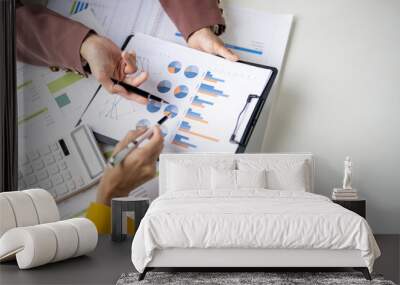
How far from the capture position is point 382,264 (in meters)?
5.31

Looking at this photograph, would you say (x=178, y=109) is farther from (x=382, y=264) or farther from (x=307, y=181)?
(x=382, y=264)

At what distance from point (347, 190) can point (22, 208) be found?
10.2 feet

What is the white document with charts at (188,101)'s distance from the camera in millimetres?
6734

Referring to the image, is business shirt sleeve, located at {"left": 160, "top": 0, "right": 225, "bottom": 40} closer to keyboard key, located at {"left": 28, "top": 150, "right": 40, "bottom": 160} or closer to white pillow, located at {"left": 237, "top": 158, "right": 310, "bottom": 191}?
white pillow, located at {"left": 237, "top": 158, "right": 310, "bottom": 191}

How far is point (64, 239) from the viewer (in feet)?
17.1

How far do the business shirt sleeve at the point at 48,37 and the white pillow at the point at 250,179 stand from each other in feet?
6.70

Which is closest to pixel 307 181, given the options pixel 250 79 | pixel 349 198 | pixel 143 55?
pixel 349 198

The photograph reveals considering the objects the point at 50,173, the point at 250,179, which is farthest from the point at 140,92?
the point at 250,179

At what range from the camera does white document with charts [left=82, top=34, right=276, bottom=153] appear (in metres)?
6.73

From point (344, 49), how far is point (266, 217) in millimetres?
2827

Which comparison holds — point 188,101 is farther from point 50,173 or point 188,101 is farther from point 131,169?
point 50,173

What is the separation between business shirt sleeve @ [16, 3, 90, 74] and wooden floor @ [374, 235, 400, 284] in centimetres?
347

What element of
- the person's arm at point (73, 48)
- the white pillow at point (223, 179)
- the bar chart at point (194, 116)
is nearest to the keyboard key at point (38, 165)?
the person's arm at point (73, 48)

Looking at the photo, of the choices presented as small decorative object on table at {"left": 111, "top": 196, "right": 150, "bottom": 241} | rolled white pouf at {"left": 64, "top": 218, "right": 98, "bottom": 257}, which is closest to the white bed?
rolled white pouf at {"left": 64, "top": 218, "right": 98, "bottom": 257}
